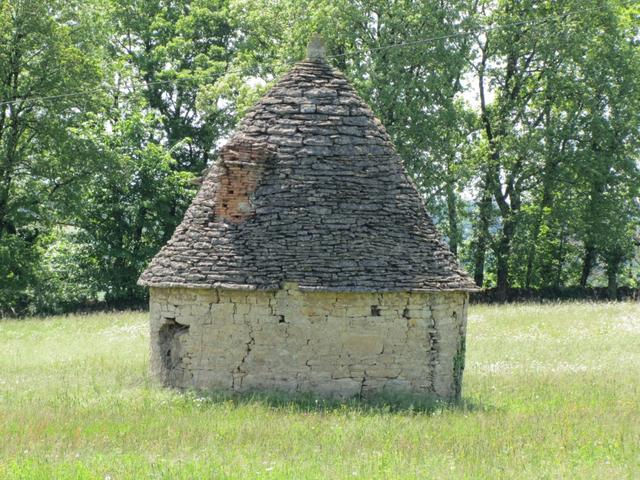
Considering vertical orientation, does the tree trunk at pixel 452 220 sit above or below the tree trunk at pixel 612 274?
above

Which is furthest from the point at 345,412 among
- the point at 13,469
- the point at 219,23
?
the point at 219,23

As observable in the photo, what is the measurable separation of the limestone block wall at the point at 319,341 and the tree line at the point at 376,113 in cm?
1494

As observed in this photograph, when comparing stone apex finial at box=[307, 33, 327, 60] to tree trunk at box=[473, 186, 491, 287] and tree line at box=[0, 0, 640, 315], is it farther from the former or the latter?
tree trunk at box=[473, 186, 491, 287]

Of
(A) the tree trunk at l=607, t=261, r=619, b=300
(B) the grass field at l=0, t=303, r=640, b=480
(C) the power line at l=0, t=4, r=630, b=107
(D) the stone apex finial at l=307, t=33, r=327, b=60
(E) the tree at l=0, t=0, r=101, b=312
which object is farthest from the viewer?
(A) the tree trunk at l=607, t=261, r=619, b=300

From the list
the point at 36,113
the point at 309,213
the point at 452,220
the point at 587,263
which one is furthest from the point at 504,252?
the point at 309,213

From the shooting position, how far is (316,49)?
14883mm

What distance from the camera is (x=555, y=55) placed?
31.6 m

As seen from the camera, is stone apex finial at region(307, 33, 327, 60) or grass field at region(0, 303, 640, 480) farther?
stone apex finial at region(307, 33, 327, 60)

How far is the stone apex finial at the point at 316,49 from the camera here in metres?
14.8

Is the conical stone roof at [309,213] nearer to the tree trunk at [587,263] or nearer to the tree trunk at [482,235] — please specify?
the tree trunk at [482,235]

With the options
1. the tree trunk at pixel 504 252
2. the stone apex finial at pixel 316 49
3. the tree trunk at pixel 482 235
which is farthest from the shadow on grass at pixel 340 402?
the tree trunk at pixel 482 235

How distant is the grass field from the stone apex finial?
565cm

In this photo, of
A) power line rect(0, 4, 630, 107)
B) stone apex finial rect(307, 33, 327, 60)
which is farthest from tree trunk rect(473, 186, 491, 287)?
stone apex finial rect(307, 33, 327, 60)

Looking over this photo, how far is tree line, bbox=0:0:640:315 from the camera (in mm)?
27969
